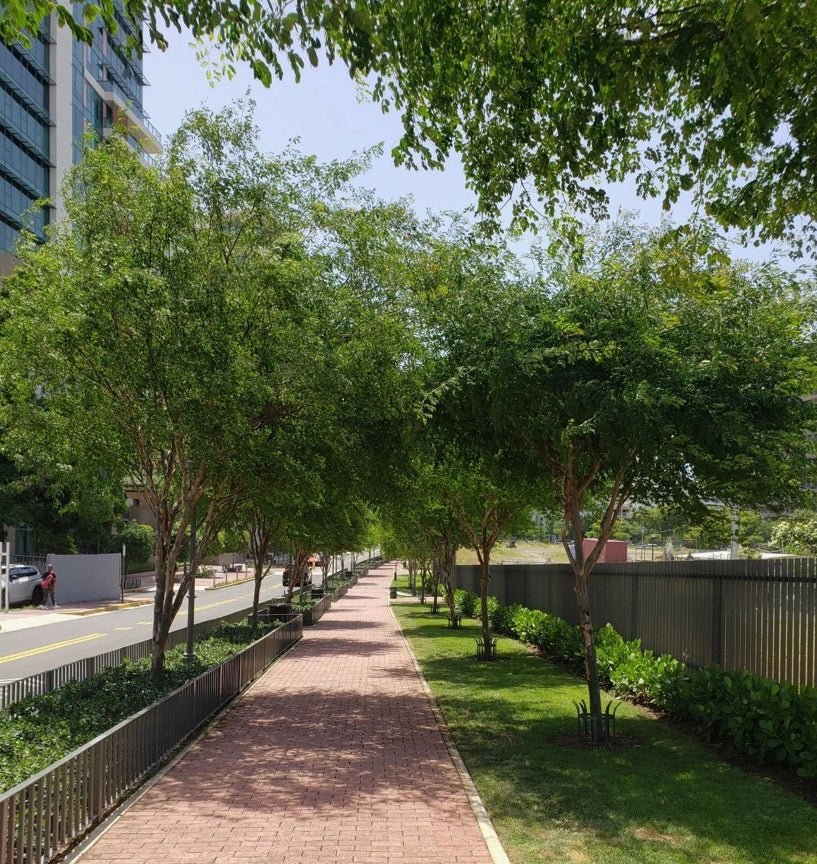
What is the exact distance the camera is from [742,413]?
37.4 ft

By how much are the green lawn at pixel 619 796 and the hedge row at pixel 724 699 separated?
0.34 metres

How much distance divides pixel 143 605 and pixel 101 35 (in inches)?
1579

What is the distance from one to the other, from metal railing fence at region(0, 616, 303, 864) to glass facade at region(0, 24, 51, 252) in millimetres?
44455

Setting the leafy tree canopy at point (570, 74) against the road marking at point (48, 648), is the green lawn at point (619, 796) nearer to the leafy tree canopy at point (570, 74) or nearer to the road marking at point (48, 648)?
the leafy tree canopy at point (570, 74)

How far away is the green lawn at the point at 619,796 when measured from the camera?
7227 millimetres

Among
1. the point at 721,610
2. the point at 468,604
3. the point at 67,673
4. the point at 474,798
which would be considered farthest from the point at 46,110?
the point at 474,798

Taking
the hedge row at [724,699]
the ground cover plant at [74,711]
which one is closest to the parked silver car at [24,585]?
the ground cover plant at [74,711]

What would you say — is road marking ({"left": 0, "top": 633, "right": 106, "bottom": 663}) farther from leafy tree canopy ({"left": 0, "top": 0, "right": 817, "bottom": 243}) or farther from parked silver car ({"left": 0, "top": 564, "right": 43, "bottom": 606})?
leafy tree canopy ({"left": 0, "top": 0, "right": 817, "bottom": 243})

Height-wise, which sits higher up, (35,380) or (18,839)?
(35,380)

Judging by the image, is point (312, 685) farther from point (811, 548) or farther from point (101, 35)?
point (101, 35)

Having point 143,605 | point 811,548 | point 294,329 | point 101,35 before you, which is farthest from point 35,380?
point 101,35

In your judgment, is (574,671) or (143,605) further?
(143,605)

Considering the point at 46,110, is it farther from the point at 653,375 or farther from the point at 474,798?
the point at 474,798

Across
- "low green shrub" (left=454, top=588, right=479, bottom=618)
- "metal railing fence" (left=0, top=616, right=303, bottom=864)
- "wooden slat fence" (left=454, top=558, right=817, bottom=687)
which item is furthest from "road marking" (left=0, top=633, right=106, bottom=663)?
"low green shrub" (left=454, top=588, right=479, bottom=618)
